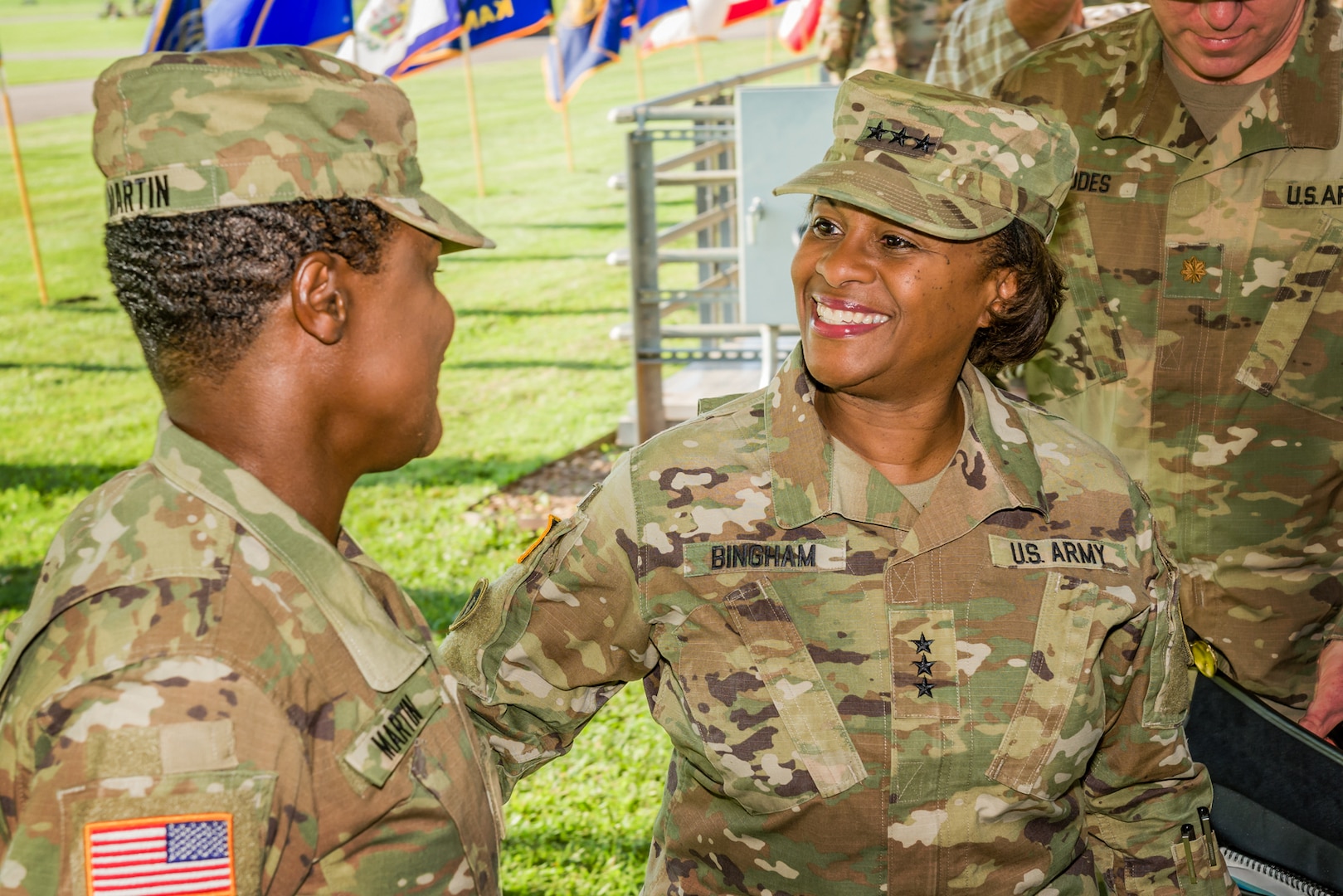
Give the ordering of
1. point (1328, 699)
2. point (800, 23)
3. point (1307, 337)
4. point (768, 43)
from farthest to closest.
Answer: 1. point (768, 43)
2. point (800, 23)
3. point (1307, 337)
4. point (1328, 699)

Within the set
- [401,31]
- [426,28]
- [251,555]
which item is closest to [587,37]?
[426,28]

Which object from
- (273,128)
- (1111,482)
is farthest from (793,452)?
(273,128)

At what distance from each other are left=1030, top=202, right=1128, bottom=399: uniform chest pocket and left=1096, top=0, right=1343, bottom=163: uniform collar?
214 mm

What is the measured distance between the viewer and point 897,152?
1.99 m

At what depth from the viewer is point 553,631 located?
6.56 ft

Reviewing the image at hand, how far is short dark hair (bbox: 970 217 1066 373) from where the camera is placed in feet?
6.83

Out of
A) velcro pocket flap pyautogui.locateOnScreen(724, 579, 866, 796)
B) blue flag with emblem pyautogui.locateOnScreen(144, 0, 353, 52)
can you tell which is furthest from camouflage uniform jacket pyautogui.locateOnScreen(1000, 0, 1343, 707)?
blue flag with emblem pyautogui.locateOnScreen(144, 0, 353, 52)

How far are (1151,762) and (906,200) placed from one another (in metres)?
0.99

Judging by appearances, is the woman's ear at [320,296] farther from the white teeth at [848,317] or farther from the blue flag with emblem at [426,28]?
the blue flag with emblem at [426,28]

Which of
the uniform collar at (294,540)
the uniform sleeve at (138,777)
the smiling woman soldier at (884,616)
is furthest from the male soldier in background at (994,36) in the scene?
the uniform sleeve at (138,777)

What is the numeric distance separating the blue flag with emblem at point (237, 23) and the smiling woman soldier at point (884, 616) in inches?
229

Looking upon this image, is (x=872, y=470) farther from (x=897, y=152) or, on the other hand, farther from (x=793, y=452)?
(x=897, y=152)

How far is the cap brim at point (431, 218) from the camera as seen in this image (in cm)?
139

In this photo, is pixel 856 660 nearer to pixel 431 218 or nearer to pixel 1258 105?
pixel 431 218
